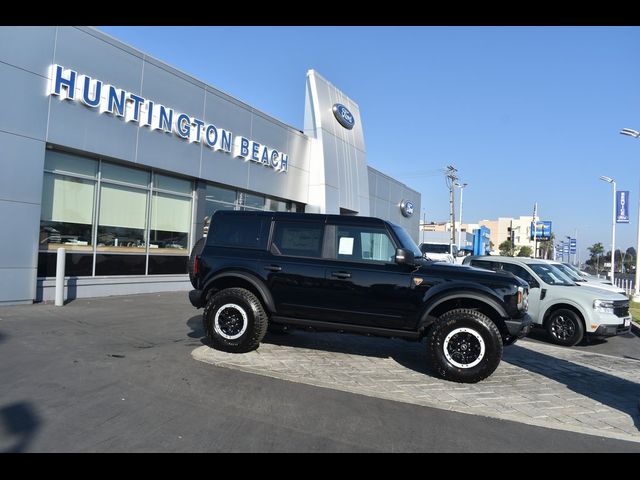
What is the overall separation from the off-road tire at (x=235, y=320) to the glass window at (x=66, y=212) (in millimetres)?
5954

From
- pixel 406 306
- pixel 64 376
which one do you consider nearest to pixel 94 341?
pixel 64 376

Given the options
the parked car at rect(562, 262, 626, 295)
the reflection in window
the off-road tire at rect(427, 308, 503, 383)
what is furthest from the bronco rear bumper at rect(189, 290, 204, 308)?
the parked car at rect(562, 262, 626, 295)

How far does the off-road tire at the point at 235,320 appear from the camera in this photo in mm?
6730

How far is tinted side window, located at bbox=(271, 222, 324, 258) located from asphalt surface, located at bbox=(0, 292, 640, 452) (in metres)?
1.87

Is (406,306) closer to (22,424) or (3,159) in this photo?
(22,424)

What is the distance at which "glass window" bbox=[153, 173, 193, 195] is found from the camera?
13578 mm

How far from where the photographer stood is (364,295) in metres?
6.36

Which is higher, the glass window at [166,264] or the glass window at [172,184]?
the glass window at [172,184]

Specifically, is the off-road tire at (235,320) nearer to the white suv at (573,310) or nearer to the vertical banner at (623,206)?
the white suv at (573,310)

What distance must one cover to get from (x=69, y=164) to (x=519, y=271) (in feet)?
35.0

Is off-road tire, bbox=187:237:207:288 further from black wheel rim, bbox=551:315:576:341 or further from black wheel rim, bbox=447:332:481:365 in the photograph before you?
black wheel rim, bbox=551:315:576:341

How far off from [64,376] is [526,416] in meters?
5.11

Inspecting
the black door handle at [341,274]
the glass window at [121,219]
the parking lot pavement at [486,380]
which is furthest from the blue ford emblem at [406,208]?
the black door handle at [341,274]

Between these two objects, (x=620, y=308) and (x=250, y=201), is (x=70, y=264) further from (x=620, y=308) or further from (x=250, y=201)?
(x=620, y=308)
